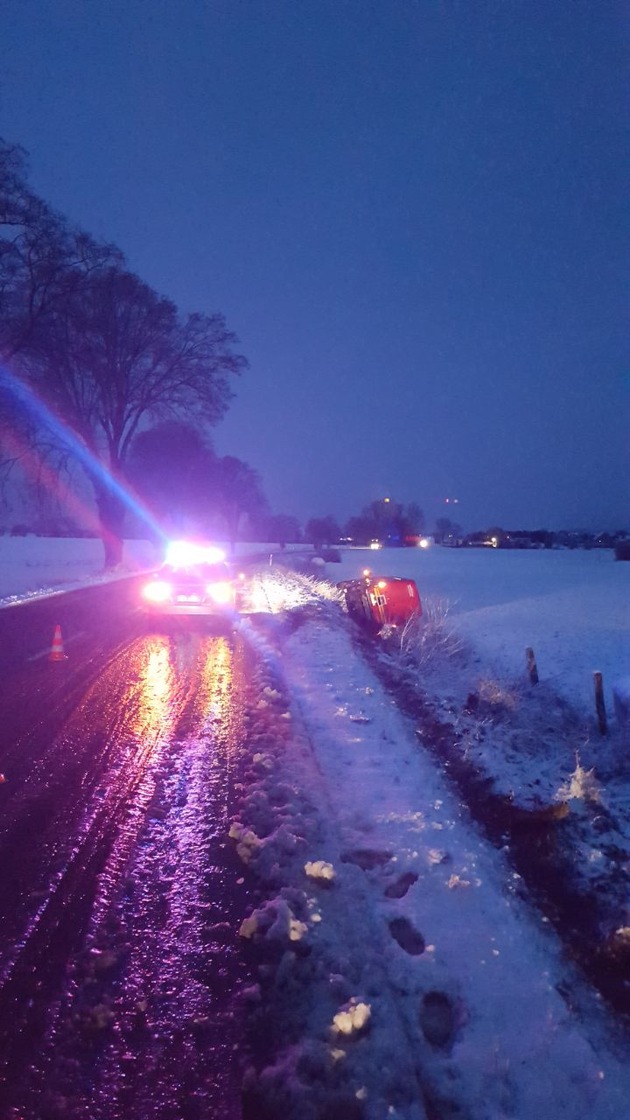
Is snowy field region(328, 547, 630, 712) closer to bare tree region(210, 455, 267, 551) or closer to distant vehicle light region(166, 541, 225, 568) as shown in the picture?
distant vehicle light region(166, 541, 225, 568)

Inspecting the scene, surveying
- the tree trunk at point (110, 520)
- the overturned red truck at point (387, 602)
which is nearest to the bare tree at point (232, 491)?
the tree trunk at point (110, 520)

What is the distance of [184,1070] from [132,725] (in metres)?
4.67

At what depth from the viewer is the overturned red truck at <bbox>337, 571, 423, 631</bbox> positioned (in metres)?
16.3

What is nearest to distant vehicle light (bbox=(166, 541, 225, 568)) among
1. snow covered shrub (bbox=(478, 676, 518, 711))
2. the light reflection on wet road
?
snow covered shrub (bbox=(478, 676, 518, 711))

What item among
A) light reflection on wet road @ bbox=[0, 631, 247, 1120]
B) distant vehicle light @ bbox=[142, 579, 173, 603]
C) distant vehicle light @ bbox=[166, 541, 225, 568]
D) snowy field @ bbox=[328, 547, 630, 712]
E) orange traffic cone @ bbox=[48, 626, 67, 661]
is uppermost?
distant vehicle light @ bbox=[166, 541, 225, 568]

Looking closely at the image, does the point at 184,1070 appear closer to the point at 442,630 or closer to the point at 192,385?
the point at 442,630

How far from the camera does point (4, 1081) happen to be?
2.47 meters

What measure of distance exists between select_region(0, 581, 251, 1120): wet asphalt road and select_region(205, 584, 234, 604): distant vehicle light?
18.6 ft

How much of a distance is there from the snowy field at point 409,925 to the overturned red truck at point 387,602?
7.43 meters

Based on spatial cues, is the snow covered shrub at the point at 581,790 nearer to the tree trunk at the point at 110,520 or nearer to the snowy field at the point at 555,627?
the snowy field at the point at 555,627

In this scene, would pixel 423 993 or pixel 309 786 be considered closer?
pixel 423 993

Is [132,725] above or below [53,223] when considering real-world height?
below

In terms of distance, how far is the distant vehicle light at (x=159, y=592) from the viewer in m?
13.7

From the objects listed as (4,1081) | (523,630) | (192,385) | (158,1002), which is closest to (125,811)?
(158,1002)
